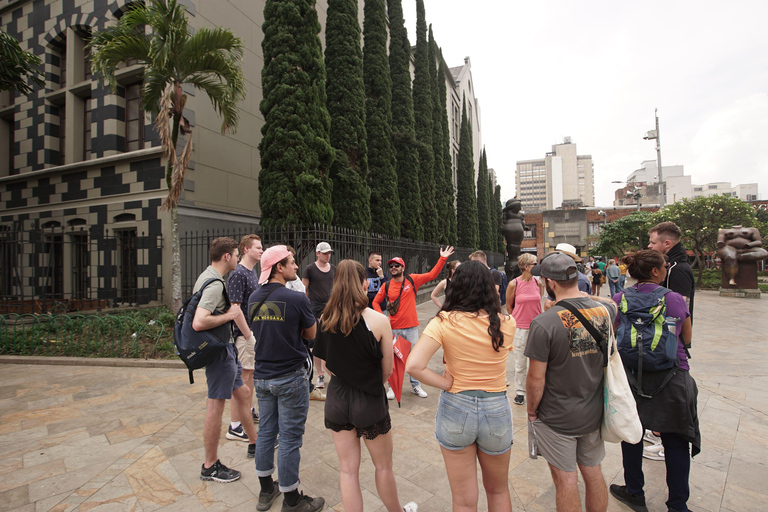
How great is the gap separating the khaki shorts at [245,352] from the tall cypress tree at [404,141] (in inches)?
525

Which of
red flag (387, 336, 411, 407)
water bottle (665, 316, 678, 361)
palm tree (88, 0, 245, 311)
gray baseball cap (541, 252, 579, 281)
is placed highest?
palm tree (88, 0, 245, 311)

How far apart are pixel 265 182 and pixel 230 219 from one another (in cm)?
314

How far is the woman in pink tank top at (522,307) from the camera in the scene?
496cm

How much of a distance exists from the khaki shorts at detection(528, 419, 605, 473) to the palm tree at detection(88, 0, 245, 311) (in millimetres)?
7734

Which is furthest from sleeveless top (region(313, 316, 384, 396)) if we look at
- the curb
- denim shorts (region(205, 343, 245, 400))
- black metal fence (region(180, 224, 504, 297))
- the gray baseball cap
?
black metal fence (region(180, 224, 504, 297))

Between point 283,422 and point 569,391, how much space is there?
195 cm

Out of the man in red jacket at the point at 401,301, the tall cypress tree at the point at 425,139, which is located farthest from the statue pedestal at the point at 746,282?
the man in red jacket at the point at 401,301

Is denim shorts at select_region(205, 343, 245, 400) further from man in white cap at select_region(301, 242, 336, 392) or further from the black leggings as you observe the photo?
the black leggings

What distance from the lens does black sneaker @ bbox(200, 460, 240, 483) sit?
324cm

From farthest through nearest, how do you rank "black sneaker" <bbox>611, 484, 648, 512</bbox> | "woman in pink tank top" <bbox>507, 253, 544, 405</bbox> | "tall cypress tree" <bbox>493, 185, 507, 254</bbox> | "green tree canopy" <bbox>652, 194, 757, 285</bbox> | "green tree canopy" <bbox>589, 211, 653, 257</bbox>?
"tall cypress tree" <bbox>493, 185, 507, 254</bbox> → "green tree canopy" <bbox>589, 211, 653, 257</bbox> → "green tree canopy" <bbox>652, 194, 757, 285</bbox> → "woman in pink tank top" <bbox>507, 253, 544, 405</bbox> → "black sneaker" <bbox>611, 484, 648, 512</bbox>

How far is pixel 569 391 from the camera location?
230 cm

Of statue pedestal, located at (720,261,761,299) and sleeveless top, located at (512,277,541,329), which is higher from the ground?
sleeveless top, located at (512,277,541,329)

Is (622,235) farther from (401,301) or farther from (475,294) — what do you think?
(475,294)

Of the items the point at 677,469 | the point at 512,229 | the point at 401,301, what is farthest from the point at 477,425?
the point at 512,229
